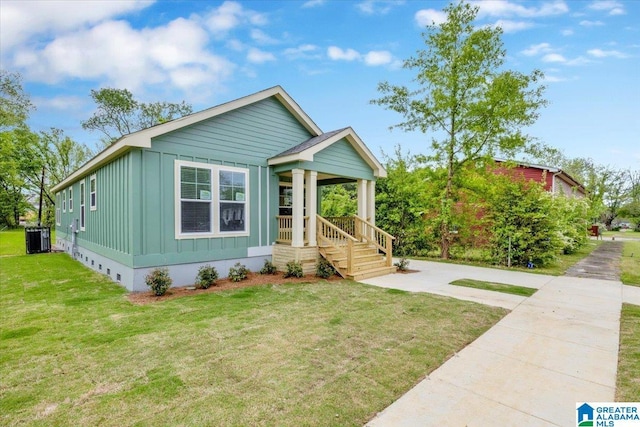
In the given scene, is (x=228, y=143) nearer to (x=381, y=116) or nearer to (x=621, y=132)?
(x=381, y=116)

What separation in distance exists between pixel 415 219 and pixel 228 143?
28.8 ft

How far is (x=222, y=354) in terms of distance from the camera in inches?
148

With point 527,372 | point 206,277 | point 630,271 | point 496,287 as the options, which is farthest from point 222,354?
point 630,271

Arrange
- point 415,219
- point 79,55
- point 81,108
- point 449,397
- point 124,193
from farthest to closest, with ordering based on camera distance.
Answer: point 81,108 < point 79,55 < point 415,219 < point 124,193 < point 449,397

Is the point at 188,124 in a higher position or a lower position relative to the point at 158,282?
higher

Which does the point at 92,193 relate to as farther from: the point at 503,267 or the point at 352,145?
the point at 503,267

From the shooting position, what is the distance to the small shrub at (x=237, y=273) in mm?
7930

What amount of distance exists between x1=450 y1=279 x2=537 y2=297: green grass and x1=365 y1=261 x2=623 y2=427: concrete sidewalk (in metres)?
0.74

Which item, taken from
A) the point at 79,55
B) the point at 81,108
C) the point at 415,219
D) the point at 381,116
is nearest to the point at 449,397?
the point at 415,219

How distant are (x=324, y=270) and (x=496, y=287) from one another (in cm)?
434

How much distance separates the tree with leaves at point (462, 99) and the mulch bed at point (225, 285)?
7.11 m

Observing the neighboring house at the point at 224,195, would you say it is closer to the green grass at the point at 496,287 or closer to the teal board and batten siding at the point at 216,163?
the teal board and batten siding at the point at 216,163

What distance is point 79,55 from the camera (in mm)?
17375

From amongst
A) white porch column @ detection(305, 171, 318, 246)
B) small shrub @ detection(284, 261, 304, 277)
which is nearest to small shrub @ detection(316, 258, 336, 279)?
small shrub @ detection(284, 261, 304, 277)
